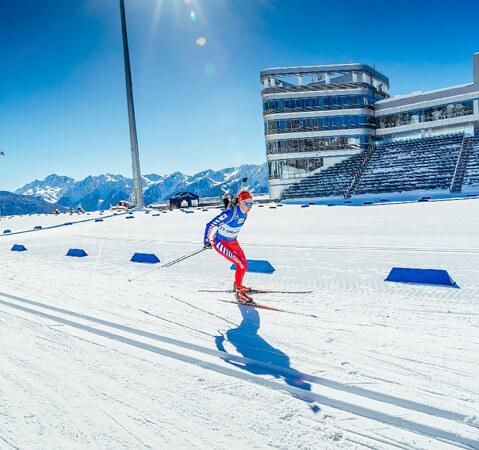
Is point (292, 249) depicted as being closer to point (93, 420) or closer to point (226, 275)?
point (226, 275)

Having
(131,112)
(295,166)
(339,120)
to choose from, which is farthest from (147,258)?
(339,120)

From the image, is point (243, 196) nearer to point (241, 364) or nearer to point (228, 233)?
point (228, 233)

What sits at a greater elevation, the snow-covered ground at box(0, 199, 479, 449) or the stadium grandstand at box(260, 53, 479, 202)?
the stadium grandstand at box(260, 53, 479, 202)

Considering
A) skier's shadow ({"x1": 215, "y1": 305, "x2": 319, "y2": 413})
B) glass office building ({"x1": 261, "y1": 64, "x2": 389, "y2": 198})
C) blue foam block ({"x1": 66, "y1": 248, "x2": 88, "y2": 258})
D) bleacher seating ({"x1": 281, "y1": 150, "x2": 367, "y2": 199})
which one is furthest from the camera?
glass office building ({"x1": 261, "y1": 64, "x2": 389, "y2": 198})

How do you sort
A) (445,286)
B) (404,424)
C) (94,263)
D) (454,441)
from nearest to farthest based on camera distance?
(454,441) < (404,424) < (445,286) < (94,263)

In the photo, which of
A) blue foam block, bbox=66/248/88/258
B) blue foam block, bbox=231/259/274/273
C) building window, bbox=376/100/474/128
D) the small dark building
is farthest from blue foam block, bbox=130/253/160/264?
building window, bbox=376/100/474/128

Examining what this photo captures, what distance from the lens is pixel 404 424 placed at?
2078 millimetres

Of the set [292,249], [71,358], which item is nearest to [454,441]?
[71,358]

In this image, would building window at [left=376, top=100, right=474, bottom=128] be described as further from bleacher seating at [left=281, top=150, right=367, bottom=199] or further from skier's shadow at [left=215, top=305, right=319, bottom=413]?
skier's shadow at [left=215, top=305, right=319, bottom=413]

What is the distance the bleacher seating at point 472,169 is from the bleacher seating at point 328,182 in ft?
34.8

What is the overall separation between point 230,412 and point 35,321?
3096 mm

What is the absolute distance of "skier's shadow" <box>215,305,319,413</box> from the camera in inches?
104

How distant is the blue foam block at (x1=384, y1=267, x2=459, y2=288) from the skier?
8.04 feet

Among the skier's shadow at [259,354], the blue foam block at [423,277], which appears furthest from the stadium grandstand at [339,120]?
the skier's shadow at [259,354]
